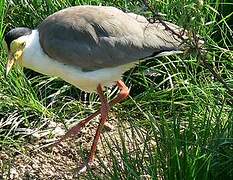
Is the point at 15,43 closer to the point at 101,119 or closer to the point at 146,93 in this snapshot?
the point at 101,119

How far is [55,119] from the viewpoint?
463 centimetres

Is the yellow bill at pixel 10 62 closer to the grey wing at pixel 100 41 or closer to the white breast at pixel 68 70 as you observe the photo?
the white breast at pixel 68 70

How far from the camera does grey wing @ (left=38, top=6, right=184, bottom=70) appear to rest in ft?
14.0

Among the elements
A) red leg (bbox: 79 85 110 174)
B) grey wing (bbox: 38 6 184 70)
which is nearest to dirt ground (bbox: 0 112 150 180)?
red leg (bbox: 79 85 110 174)

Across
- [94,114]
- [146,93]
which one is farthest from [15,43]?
[146,93]

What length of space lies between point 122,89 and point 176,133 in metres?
1.34

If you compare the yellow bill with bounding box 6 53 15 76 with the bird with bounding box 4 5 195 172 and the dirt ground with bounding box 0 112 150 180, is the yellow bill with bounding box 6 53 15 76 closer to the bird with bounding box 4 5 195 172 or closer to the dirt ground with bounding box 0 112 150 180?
the bird with bounding box 4 5 195 172

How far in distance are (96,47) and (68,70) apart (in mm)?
224

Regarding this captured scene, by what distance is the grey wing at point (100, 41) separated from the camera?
4.28 meters

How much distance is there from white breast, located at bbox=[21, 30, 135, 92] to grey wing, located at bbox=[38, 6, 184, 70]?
0.14 ft

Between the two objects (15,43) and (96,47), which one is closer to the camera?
(96,47)

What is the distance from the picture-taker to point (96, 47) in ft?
14.1

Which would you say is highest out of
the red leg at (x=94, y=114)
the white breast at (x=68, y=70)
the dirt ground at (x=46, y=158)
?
the white breast at (x=68, y=70)

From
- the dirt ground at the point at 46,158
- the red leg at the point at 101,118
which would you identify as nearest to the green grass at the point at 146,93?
the dirt ground at the point at 46,158
